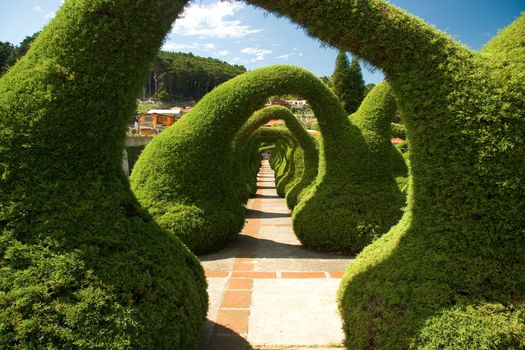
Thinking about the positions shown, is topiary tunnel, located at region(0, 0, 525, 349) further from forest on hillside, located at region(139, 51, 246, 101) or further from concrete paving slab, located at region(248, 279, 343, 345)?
forest on hillside, located at region(139, 51, 246, 101)

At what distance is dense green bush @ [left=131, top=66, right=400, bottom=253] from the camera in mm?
6609

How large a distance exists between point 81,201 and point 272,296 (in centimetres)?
288

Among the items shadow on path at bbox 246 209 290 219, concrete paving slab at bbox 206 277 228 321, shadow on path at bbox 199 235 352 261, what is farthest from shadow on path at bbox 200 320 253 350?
shadow on path at bbox 246 209 290 219

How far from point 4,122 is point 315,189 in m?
5.62

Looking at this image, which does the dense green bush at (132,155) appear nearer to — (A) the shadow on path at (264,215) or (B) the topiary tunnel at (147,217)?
(A) the shadow on path at (264,215)

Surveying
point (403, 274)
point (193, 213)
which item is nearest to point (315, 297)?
point (403, 274)

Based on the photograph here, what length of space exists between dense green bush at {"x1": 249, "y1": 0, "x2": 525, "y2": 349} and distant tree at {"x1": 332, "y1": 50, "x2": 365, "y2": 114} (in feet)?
119

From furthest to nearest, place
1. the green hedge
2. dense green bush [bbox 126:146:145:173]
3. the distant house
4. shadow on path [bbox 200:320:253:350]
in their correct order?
the distant house < dense green bush [bbox 126:146:145:173] < shadow on path [bbox 200:320:253:350] < the green hedge

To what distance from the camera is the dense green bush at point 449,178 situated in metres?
2.56

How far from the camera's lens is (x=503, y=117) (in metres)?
2.60

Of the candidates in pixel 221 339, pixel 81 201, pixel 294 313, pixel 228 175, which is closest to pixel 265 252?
pixel 228 175

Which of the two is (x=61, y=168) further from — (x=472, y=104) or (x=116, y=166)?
(x=472, y=104)

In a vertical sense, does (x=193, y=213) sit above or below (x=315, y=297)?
above

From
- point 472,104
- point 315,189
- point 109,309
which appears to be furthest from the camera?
point 315,189
